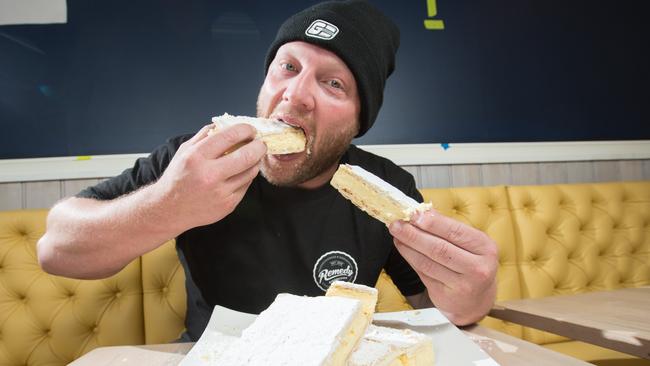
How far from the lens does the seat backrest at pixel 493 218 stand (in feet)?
7.55

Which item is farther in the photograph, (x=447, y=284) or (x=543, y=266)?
(x=543, y=266)

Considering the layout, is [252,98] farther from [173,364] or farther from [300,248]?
[173,364]

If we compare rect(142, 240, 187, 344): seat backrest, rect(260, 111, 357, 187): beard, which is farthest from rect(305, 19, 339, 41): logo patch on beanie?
rect(142, 240, 187, 344): seat backrest

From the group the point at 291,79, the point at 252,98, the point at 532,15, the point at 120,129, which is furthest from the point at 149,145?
the point at 532,15

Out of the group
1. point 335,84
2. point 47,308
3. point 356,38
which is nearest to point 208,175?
point 335,84

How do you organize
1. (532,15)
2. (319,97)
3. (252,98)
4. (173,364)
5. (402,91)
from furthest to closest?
1. (532,15)
2. (402,91)
3. (252,98)
4. (319,97)
5. (173,364)

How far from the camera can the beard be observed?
133 cm

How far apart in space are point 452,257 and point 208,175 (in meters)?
0.65

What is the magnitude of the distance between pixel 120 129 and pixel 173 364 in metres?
1.74

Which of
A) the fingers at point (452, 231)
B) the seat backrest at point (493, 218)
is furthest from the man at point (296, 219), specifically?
the seat backrest at point (493, 218)

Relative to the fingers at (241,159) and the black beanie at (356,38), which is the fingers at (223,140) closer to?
the fingers at (241,159)

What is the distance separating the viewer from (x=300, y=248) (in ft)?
4.53

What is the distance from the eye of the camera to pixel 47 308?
69.7 inches

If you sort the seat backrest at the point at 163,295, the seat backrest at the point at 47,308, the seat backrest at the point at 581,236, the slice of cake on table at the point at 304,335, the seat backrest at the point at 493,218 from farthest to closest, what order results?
the seat backrest at the point at 581,236, the seat backrest at the point at 493,218, the seat backrest at the point at 163,295, the seat backrest at the point at 47,308, the slice of cake on table at the point at 304,335
